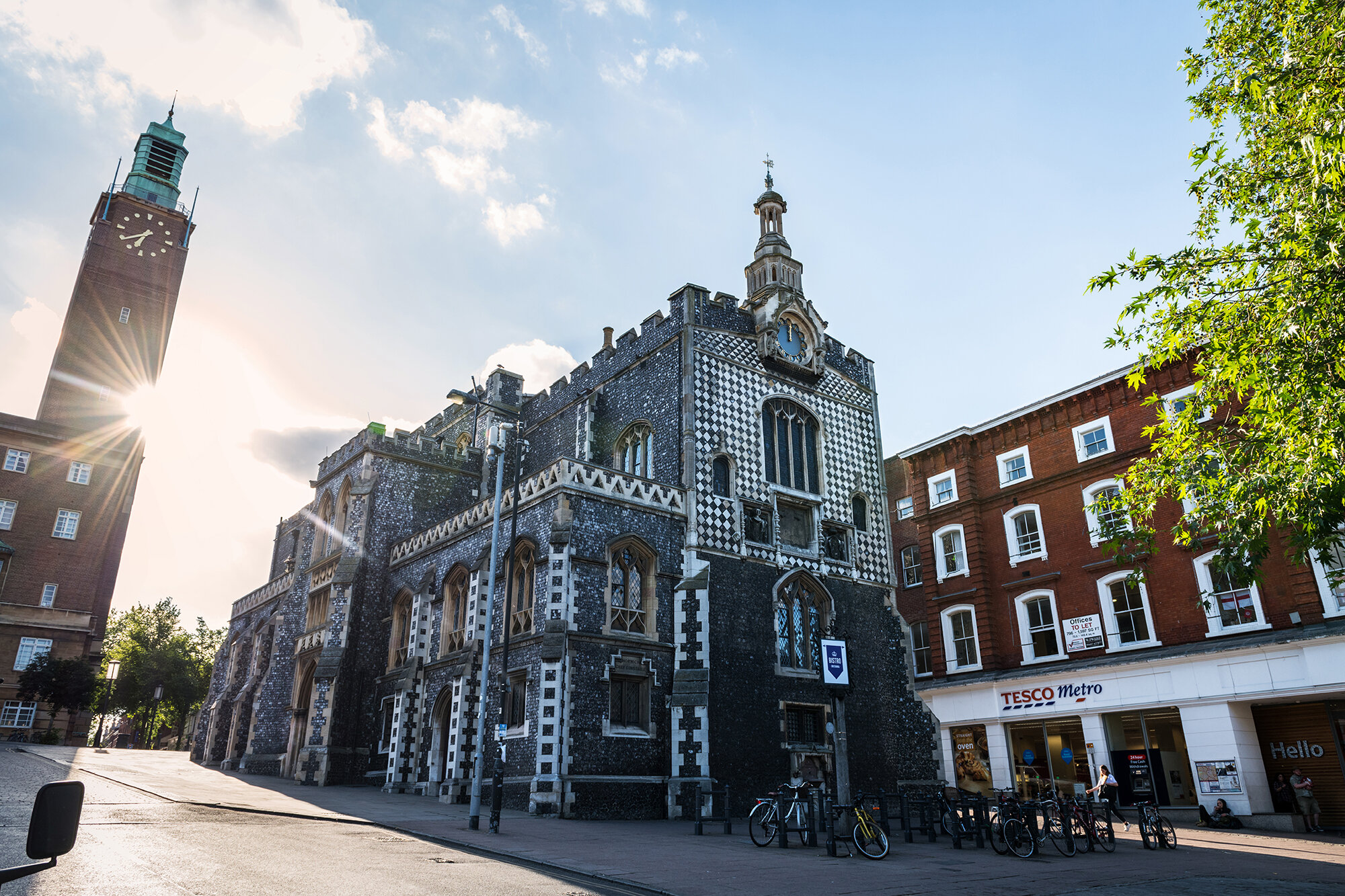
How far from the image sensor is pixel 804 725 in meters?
26.7

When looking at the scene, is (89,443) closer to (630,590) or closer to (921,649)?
(630,590)

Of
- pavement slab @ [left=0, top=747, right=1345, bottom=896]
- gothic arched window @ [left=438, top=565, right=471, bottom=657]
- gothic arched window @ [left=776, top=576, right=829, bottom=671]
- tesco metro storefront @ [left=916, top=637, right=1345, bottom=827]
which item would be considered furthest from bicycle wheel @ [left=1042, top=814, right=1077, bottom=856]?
gothic arched window @ [left=438, top=565, right=471, bottom=657]

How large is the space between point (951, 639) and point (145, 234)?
61148 millimetres

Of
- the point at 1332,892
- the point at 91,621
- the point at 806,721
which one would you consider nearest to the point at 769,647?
the point at 806,721

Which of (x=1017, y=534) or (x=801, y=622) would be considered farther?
(x=1017, y=534)

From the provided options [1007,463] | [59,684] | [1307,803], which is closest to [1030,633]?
[1007,463]

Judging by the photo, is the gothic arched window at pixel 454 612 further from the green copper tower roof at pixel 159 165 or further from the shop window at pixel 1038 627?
the green copper tower roof at pixel 159 165

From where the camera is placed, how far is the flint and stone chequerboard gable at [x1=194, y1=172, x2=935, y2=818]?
2367 cm

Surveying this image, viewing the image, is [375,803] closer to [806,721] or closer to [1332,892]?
[806,721]

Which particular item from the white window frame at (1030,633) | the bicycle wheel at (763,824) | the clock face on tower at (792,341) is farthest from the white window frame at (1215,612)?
the clock face on tower at (792,341)

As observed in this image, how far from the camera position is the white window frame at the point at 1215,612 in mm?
23384

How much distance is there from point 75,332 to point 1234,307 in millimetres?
65056

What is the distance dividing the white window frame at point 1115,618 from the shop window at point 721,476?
12210mm

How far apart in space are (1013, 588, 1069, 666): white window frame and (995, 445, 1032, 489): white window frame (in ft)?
13.1
